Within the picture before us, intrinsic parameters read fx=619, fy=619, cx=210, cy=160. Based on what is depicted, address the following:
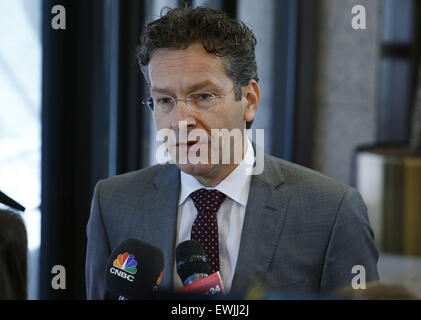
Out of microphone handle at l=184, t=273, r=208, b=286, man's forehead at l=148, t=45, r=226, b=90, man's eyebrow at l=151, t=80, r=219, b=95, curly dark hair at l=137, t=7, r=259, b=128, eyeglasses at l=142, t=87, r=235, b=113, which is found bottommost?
microphone handle at l=184, t=273, r=208, b=286

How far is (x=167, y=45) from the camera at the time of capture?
49.5 inches

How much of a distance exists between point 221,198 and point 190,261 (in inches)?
12.0

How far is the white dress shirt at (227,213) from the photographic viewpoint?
1.28 meters

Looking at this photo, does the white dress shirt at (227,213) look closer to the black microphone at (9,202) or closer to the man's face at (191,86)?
the man's face at (191,86)

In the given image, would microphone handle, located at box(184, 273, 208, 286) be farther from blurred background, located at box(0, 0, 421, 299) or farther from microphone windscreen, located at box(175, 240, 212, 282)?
blurred background, located at box(0, 0, 421, 299)

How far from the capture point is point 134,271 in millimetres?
985

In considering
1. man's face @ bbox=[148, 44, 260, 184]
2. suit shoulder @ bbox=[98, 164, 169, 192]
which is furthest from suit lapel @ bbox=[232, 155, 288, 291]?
suit shoulder @ bbox=[98, 164, 169, 192]

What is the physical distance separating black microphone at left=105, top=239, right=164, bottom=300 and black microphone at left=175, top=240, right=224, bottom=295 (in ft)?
0.15

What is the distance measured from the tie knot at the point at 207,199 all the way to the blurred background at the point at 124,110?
334 mm

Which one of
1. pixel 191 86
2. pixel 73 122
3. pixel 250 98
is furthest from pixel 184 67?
pixel 73 122

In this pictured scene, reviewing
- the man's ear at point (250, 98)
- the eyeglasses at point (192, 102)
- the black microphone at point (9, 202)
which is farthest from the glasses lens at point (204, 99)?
the black microphone at point (9, 202)

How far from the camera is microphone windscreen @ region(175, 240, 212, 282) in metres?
1.04

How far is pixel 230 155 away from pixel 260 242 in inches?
8.5

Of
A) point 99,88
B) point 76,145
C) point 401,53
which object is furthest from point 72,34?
point 401,53
